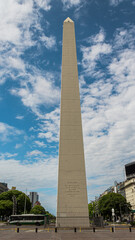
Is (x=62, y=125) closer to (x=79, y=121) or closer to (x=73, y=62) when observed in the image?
(x=79, y=121)

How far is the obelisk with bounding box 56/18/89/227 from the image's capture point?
77.9ft

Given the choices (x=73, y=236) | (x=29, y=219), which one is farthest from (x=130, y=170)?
(x=73, y=236)

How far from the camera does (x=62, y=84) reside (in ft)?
100

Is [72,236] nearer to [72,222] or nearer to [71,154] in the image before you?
[72,222]

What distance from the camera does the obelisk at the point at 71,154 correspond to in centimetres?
2373

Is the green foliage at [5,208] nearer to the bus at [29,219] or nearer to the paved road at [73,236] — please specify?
the bus at [29,219]

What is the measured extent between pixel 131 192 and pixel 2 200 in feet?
160

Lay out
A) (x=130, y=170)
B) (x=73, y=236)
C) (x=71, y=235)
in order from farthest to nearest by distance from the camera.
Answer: (x=130, y=170)
(x=71, y=235)
(x=73, y=236)

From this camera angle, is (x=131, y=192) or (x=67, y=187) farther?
(x=131, y=192)

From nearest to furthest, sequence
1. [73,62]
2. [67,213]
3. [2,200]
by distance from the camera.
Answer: [67,213] < [73,62] < [2,200]

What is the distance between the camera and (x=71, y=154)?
86.8ft

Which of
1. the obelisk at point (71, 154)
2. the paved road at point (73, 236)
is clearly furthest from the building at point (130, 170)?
the paved road at point (73, 236)

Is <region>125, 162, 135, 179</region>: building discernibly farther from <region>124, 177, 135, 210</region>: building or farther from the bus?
the bus

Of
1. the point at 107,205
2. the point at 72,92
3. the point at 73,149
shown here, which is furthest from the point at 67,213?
the point at 107,205
